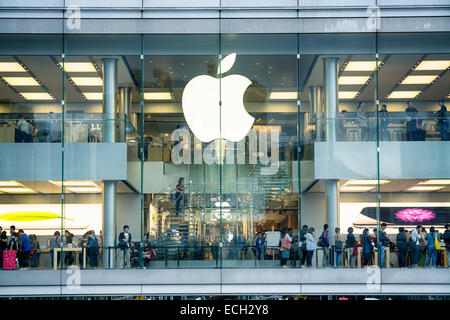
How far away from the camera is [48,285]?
776 inches

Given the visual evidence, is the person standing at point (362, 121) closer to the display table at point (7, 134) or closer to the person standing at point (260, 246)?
the person standing at point (260, 246)

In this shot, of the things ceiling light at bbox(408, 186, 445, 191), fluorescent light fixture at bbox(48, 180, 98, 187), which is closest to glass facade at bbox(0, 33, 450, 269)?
fluorescent light fixture at bbox(48, 180, 98, 187)

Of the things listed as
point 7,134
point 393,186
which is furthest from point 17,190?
point 393,186

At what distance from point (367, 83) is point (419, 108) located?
172 cm

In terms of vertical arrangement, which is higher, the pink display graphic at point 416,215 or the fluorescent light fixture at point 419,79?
the fluorescent light fixture at point 419,79

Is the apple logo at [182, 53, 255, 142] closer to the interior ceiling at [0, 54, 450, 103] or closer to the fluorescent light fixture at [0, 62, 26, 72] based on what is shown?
the interior ceiling at [0, 54, 450, 103]

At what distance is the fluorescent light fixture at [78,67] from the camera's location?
20641 mm

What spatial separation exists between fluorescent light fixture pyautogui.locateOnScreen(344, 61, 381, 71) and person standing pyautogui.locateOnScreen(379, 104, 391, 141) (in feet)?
3.60

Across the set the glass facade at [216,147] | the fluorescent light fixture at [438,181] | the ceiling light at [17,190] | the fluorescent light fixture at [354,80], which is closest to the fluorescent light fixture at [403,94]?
the glass facade at [216,147]

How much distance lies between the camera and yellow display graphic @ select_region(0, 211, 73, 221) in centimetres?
2038

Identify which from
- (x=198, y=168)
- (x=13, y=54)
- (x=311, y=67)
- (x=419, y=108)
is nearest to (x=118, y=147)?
(x=198, y=168)

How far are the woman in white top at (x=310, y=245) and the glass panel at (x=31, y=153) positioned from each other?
650 centimetres
